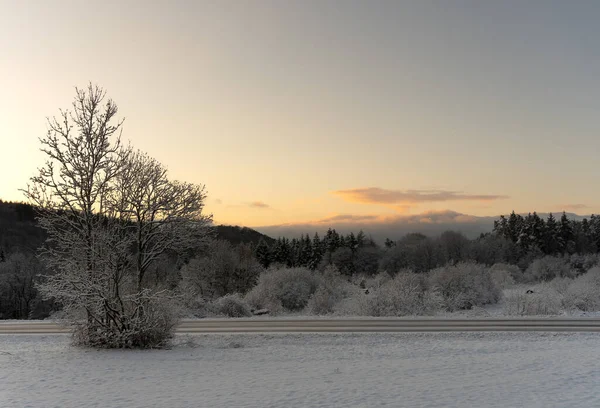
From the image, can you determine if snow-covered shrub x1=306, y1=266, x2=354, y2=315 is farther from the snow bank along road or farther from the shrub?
the shrub

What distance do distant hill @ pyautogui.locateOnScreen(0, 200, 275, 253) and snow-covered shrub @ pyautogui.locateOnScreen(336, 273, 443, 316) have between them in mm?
72654

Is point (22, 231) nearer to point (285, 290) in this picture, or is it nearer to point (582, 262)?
point (285, 290)

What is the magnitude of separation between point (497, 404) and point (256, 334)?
1124 cm

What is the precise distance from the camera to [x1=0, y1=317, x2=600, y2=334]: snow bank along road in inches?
784

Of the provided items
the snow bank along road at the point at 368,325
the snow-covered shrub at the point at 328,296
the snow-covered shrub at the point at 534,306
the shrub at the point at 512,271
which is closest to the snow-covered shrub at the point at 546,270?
the shrub at the point at 512,271

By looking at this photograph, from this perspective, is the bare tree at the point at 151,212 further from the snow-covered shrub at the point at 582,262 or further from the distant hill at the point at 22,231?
the distant hill at the point at 22,231

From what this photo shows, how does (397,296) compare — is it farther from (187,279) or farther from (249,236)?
(249,236)

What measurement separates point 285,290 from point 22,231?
11816 centimetres

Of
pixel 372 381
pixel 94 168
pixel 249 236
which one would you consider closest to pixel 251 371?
pixel 372 381

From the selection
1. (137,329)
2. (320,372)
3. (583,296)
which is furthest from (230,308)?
(583,296)

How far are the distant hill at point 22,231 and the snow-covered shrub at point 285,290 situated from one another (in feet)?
202

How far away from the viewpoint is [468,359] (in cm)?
1438

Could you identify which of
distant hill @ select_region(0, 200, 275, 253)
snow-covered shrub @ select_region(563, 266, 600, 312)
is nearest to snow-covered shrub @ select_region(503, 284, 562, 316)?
snow-covered shrub @ select_region(563, 266, 600, 312)

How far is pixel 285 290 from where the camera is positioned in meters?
37.4
